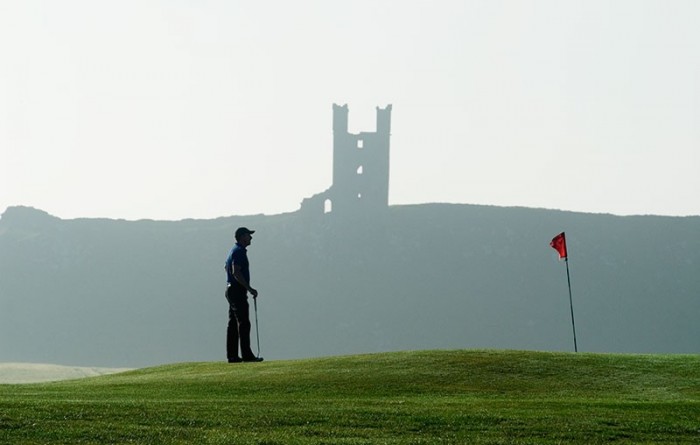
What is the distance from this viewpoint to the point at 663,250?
563 ft

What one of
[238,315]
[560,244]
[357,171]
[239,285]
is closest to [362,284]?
[357,171]

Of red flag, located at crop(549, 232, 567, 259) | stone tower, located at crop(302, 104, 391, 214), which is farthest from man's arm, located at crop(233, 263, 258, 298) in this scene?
stone tower, located at crop(302, 104, 391, 214)

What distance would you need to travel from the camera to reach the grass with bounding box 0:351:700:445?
14.8 metres

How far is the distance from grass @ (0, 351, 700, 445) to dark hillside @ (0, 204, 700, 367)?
11882 cm

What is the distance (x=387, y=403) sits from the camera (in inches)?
723

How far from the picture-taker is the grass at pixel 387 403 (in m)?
14.8

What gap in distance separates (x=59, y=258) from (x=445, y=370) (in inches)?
6064

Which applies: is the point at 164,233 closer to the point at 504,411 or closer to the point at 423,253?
the point at 423,253

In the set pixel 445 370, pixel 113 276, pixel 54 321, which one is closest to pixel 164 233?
pixel 113 276

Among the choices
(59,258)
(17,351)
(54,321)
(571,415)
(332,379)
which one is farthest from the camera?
(59,258)

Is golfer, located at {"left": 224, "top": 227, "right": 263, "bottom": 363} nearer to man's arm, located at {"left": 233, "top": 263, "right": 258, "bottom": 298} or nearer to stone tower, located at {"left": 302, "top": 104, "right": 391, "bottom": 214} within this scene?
man's arm, located at {"left": 233, "top": 263, "right": 258, "bottom": 298}

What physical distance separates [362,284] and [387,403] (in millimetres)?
142492

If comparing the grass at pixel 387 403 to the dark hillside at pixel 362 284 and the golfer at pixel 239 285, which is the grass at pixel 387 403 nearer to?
the golfer at pixel 239 285

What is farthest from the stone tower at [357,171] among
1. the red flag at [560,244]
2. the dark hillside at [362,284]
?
the red flag at [560,244]
